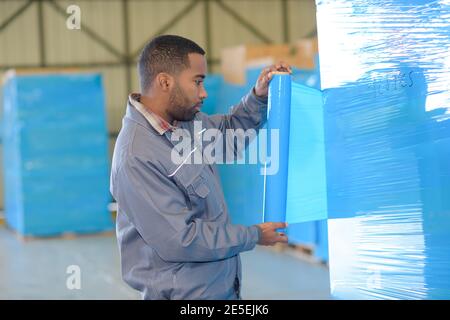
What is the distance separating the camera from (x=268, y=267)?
287 inches

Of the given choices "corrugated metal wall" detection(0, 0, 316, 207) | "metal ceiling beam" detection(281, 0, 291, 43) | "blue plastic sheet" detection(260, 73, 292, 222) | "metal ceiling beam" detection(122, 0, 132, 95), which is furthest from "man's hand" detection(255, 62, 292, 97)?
"metal ceiling beam" detection(281, 0, 291, 43)

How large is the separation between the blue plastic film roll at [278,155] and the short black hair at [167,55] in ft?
1.04

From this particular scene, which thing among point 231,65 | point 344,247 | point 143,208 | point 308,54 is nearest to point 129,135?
point 143,208

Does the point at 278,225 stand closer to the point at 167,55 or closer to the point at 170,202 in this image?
the point at 170,202

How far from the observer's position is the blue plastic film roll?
2.38 metres

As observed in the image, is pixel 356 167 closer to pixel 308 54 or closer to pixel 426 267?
pixel 426 267

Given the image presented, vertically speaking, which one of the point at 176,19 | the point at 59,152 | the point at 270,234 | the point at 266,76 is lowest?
the point at 270,234

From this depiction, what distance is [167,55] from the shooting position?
2377 mm

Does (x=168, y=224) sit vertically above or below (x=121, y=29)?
below

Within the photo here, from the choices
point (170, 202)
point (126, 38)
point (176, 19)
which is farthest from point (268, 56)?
point (170, 202)

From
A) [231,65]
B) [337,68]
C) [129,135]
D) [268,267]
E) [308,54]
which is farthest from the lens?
[231,65]

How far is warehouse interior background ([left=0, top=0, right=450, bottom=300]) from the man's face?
0.35 metres

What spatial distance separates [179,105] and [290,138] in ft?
1.41

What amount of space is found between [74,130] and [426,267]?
7821mm
